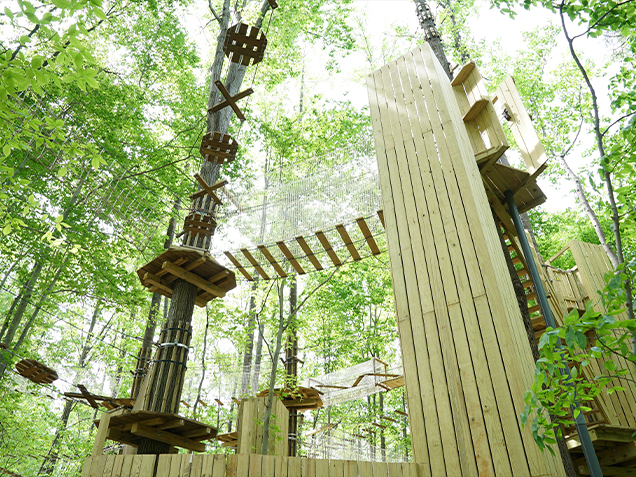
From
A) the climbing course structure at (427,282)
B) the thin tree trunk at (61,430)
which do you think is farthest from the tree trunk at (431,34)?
the thin tree trunk at (61,430)

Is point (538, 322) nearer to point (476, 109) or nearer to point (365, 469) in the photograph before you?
point (476, 109)

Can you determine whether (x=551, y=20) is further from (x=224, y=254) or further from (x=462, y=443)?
(x=462, y=443)

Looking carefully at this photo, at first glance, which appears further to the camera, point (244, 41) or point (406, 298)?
point (244, 41)

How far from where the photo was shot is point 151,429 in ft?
16.0

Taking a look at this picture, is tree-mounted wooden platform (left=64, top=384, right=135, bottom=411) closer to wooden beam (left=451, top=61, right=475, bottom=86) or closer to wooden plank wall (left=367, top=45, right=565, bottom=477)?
wooden plank wall (left=367, top=45, right=565, bottom=477)

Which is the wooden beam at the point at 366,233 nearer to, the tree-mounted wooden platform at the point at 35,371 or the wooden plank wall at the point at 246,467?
the wooden plank wall at the point at 246,467

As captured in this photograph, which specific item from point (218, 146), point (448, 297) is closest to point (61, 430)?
point (218, 146)

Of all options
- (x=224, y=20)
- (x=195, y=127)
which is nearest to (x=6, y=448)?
(x=195, y=127)

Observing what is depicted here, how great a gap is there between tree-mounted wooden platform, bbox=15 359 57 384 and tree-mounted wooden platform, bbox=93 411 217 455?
2440 millimetres

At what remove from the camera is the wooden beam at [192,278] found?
212 inches

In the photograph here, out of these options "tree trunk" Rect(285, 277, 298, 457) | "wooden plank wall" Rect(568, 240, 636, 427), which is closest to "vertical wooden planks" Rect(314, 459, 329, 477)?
"tree trunk" Rect(285, 277, 298, 457)

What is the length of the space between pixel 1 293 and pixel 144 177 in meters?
12.0

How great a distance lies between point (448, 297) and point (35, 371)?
6.62m

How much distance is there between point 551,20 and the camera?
1327 centimetres
